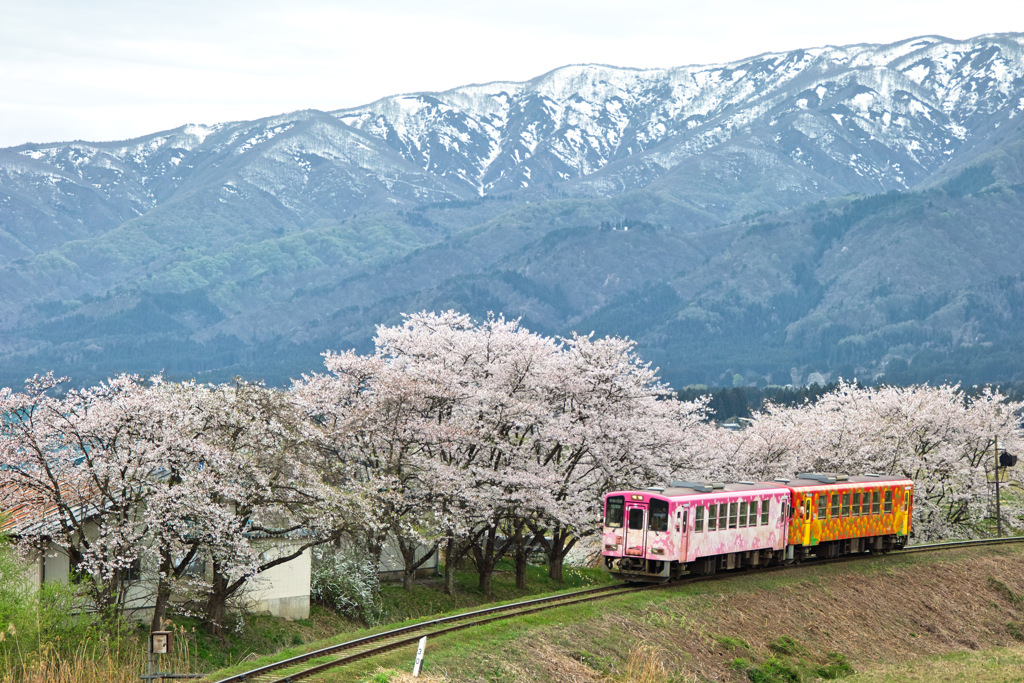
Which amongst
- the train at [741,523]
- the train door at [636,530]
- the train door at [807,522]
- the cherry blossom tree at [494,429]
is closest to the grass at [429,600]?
the cherry blossom tree at [494,429]

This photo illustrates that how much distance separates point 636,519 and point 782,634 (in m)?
5.60

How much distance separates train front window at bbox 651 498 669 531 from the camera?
36.6 metres

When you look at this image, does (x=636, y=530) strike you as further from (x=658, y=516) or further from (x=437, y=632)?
(x=437, y=632)

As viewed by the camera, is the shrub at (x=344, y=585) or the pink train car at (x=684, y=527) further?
the shrub at (x=344, y=585)

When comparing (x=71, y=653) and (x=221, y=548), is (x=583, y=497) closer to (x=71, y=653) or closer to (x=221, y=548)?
(x=221, y=548)

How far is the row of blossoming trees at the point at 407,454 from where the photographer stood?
3431 cm

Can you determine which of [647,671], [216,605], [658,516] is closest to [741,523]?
[658,516]

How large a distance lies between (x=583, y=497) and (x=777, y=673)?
51.9 ft

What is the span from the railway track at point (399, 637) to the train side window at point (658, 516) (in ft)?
7.05

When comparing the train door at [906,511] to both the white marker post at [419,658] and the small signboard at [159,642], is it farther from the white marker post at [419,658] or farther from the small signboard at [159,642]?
the small signboard at [159,642]

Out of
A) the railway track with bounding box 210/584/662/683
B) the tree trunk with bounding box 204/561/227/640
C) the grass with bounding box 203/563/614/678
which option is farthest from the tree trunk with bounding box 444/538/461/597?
the tree trunk with bounding box 204/561/227/640

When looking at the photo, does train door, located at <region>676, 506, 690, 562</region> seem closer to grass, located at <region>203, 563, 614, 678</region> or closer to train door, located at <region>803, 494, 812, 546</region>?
grass, located at <region>203, 563, 614, 678</region>

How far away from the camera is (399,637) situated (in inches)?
1182

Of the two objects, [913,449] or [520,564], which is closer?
[520,564]
